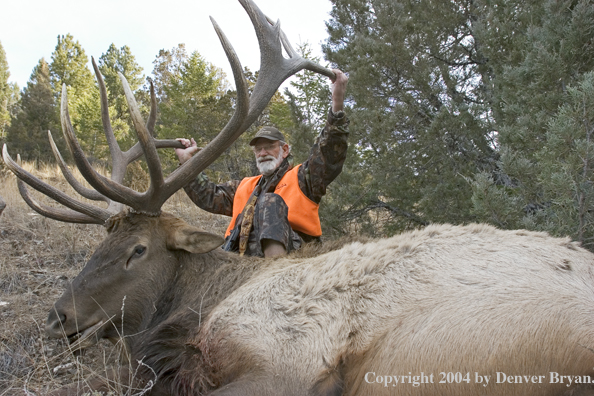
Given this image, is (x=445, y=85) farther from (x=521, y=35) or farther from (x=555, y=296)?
(x=555, y=296)

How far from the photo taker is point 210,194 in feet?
17.9

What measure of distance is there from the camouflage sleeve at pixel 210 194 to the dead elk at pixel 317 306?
177 cm

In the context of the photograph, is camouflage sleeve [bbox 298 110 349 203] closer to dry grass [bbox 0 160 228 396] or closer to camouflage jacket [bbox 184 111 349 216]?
camouflage jacket [bbox 184 111 349 216]

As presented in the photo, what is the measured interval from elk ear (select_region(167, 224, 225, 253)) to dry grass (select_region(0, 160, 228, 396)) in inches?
37.6

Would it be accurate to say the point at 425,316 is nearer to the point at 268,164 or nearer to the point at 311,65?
the point at 311,65

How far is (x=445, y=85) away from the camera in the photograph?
7.14m

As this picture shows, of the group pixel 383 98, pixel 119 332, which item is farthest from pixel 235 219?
pixel 383 98

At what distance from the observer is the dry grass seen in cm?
324

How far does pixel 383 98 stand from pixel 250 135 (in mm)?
8189

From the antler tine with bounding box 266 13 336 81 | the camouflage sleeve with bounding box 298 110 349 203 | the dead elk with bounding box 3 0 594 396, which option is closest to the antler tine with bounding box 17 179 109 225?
the dead elk with bounding box 3 0 594 396

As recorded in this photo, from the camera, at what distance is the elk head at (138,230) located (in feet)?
10.0

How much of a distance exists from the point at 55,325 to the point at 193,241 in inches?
43.0

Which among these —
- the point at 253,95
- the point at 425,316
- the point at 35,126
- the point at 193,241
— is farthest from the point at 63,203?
the point at 35,126

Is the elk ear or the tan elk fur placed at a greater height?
the elk ear
